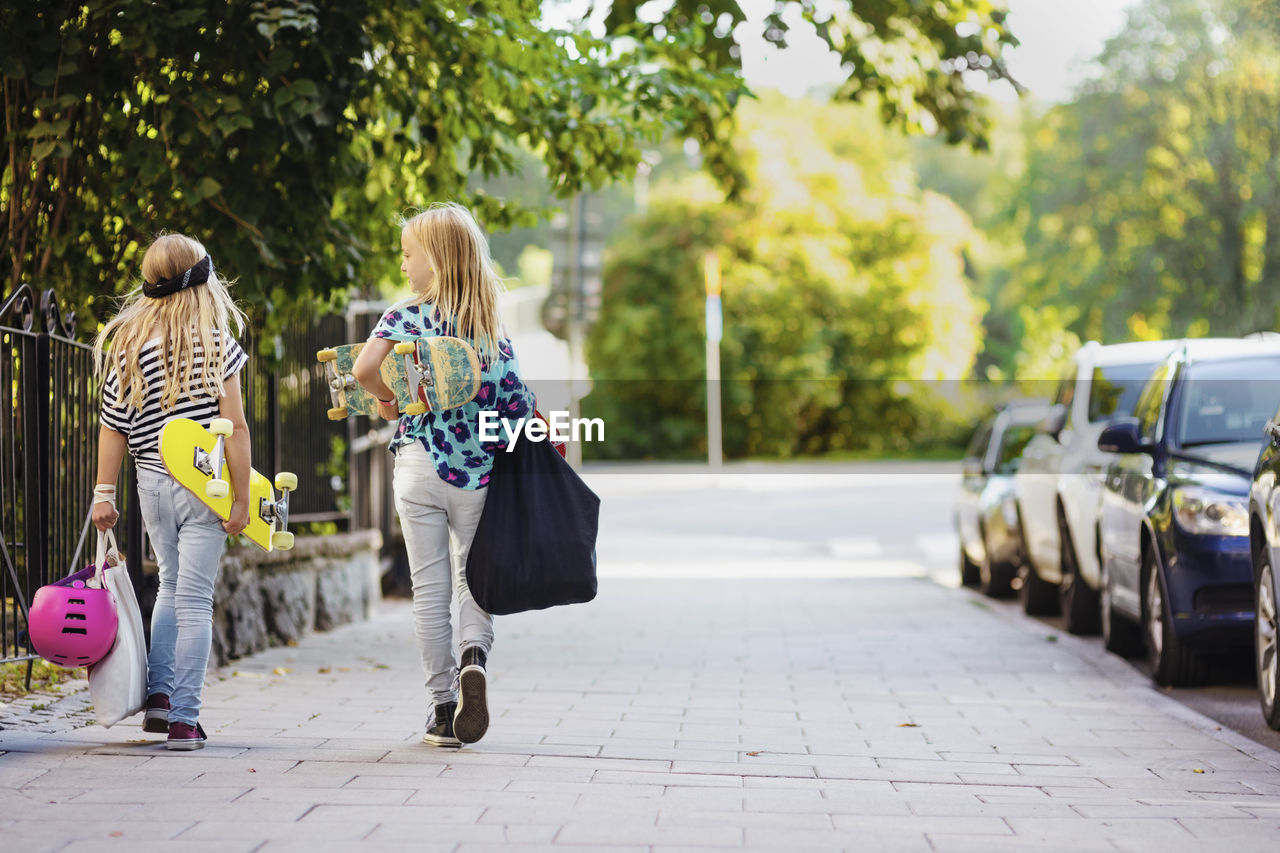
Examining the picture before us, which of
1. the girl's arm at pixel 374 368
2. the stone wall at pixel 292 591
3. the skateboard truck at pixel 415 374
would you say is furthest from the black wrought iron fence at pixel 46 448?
the skateboard truck at pixel 415 374

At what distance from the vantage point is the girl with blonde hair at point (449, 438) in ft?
19.6

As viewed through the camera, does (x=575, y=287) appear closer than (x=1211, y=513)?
No

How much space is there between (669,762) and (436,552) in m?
1.10

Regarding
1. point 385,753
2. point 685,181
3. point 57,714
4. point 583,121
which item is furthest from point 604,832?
point 685,181

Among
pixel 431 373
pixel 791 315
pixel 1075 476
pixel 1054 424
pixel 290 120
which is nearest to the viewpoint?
pixel 431 373

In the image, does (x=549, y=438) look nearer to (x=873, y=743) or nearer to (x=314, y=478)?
(x=873, y=743)

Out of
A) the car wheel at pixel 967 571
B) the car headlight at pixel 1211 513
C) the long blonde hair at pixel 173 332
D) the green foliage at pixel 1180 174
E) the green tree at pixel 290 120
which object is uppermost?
the green foliage at pixel 1180 174

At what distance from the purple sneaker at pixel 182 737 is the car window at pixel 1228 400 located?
18.9 feet

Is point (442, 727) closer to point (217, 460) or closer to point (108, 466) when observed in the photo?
point (217, 460)

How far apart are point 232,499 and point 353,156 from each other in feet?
11.2

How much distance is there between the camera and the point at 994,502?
1507 cm

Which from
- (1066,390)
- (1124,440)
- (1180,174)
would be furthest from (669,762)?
(1180,174)

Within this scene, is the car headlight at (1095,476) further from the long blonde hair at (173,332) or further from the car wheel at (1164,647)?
the long blonde hair at (173,332)

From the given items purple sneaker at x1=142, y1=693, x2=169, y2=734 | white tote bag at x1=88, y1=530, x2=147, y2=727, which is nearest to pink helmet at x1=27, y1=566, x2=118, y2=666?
white tote bag at x1=88, y1=530, x2=147, y2=727
